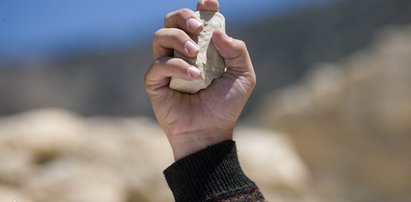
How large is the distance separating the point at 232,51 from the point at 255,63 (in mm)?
20597

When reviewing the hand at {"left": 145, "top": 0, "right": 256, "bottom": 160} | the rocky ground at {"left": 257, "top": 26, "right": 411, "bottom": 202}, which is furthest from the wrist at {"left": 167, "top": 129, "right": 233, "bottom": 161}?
the rocky ground at {"left": 257, "top": 26, "right": 411, "bottom": 202}

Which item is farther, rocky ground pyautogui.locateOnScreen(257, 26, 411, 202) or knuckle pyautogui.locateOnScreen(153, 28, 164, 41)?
rocky ground pyautogui.locateOnScreen(257, 26, 411, 202)

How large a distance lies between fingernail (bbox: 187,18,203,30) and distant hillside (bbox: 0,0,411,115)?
56.6 feet

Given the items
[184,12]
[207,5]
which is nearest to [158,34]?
[184,12]

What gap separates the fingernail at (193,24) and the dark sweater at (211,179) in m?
0.34

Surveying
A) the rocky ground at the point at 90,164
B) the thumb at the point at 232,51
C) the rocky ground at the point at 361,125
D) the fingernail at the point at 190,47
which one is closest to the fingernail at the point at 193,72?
the fingernail at the point at 190,47

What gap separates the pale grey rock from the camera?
1.85 m

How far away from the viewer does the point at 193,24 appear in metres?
1.78

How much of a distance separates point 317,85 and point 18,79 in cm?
1845

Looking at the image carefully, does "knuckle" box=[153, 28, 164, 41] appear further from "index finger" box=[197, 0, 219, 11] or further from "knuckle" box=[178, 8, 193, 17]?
"index finger" box=[197, 0, 219, 11]

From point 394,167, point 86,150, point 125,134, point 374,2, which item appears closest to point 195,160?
point 86,150

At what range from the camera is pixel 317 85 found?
10641 mm

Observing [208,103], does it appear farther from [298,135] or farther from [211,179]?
[298,135]

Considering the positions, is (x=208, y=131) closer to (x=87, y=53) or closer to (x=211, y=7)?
(x=211, y=7)
